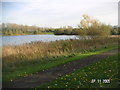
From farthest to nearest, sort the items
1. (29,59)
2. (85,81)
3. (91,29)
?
(91,29), (29,59), (85,81)

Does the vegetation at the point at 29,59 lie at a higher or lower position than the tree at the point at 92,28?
lower

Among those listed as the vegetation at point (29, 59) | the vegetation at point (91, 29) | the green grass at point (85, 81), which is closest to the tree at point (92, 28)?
the vegetation at point (91, 29)

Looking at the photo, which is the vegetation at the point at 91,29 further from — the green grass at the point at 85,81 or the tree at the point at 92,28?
the green grass at the point at 85,81

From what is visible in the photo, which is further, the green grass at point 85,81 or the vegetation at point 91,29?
the vegetation at point 91,29

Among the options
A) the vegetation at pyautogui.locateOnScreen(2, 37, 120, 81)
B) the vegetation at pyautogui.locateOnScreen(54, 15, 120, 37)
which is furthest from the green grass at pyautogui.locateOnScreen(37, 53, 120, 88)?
the vegetation at pyautogui.locateOnScreen(54, 15, 120, 37)

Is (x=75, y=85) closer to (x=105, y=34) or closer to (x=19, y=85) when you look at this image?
(x=19, y=85)

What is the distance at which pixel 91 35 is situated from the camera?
25781 mm

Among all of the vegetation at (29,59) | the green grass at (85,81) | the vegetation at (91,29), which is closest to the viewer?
the green grass at (85,81)

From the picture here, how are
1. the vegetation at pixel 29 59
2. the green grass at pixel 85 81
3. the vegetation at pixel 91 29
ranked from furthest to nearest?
the vegetation at pixel 91 29
the vegetation at pixel 29 59
the green grass at pixel 85 81

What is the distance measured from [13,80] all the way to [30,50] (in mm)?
5026

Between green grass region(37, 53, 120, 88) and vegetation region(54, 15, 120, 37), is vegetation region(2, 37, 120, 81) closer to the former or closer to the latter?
green grass region(37, 53, 120, 88)

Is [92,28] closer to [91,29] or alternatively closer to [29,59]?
[91,29]

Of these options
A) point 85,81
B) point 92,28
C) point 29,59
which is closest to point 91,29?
point 92,28

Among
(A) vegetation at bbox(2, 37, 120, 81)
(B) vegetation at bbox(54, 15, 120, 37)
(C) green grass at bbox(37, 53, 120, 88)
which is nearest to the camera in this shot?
(C) green grass at bbox(37, 53, 120, 88)
